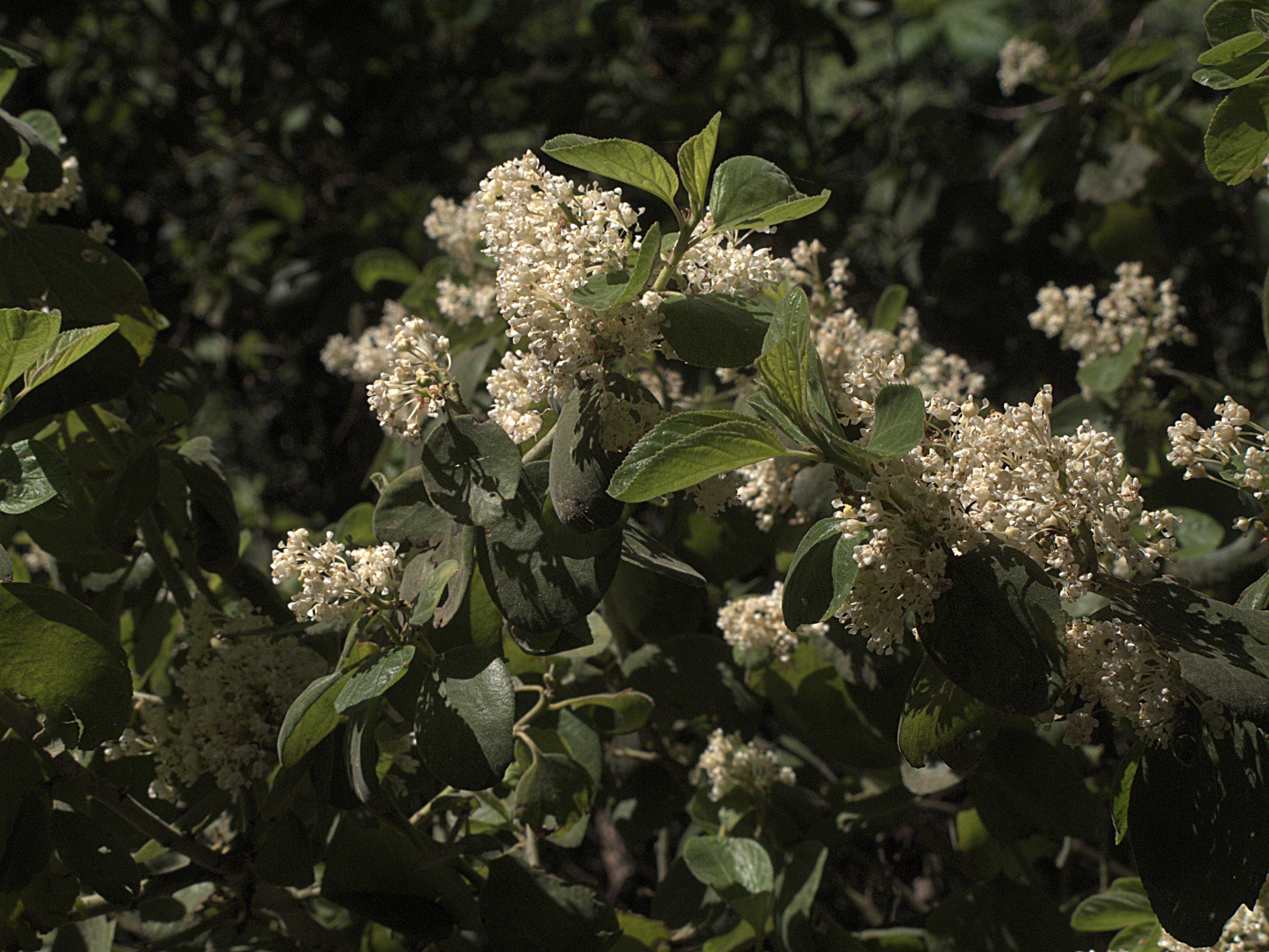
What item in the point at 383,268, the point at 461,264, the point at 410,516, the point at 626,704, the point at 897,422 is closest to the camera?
the point at 897,422

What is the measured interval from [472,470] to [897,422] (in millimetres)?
317

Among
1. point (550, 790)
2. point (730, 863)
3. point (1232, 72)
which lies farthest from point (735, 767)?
point (1232, 72)

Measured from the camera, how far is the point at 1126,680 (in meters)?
0.67

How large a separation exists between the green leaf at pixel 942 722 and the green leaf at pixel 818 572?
0.10m

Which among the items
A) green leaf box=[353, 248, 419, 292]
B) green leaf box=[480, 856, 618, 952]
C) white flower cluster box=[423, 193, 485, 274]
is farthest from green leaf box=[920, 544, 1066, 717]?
green leaf box=[353, 248, 419, 292]

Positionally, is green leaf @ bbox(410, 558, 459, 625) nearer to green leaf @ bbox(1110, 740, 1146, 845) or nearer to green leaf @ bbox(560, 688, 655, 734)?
green leaf @ bbox(560, 688, 655, 734)

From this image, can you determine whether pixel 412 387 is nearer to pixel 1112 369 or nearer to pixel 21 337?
pixel 21 337

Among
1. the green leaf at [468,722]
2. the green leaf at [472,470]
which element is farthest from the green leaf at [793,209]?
the green leaf at [468,722]

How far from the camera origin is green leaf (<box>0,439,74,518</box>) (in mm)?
730

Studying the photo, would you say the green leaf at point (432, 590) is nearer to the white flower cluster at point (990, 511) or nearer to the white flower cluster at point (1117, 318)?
the white flower cluster at point (990, 511)

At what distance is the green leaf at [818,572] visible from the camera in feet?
2.14

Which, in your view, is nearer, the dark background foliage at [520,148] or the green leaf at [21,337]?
the green leaf at [21,337]

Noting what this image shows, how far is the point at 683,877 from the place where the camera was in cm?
122

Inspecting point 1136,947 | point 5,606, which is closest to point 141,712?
point 5,606
